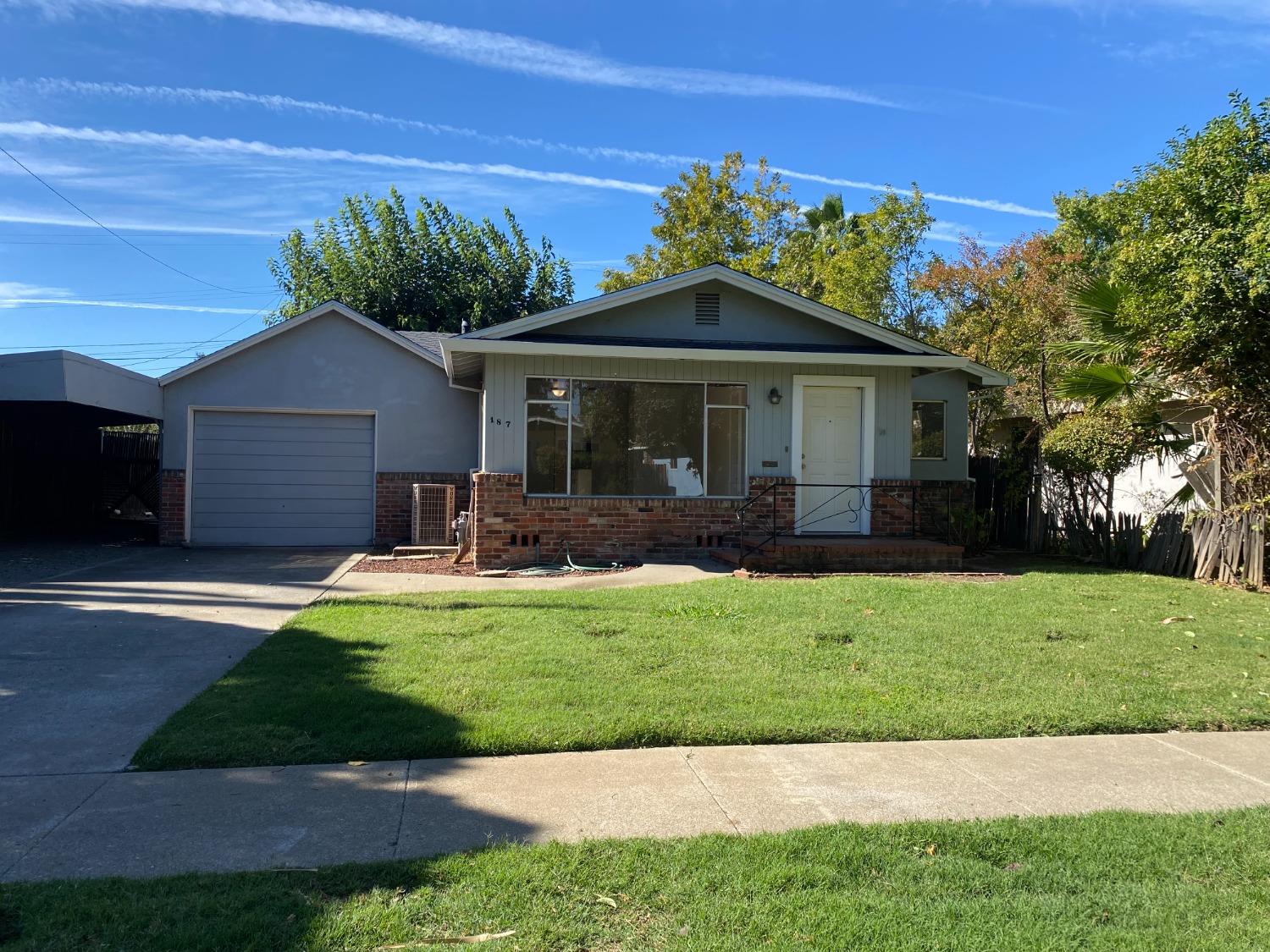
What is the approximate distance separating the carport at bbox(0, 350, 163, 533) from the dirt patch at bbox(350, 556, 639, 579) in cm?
479

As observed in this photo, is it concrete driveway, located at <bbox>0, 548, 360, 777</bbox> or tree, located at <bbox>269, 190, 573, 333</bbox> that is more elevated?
tree, located at <bbox>269, 190, 573, 333</bbox>

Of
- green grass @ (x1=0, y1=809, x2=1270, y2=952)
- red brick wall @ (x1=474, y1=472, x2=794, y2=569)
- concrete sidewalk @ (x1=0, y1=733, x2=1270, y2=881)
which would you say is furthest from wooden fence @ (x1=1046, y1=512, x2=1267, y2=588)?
green grass @ (x1=0, y1=809, x2=1270, y2=952)

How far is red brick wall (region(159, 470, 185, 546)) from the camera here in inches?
644

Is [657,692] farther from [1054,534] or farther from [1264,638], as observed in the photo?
[1054,534]

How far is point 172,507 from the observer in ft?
53.8

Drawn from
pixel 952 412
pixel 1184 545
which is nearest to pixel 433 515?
pixel 952 412

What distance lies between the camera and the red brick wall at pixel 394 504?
17.0 metres

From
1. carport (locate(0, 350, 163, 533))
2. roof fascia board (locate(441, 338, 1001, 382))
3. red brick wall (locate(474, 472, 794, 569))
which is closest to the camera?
roof fascia board (locate(441, 338, 1001, 382))

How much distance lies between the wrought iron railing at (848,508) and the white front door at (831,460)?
13mm

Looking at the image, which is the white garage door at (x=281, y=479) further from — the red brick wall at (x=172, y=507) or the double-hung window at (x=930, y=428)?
the double-hung window at (x=930, y=428)

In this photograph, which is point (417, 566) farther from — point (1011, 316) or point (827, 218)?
point (827, 218)

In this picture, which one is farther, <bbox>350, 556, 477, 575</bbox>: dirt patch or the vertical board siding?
the vertical board siding

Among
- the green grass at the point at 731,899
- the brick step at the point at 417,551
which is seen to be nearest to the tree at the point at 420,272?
the brick step at the point at 417,551

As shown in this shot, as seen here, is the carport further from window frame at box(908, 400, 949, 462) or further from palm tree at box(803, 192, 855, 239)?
palm tree at box(803, 192, 855, 239)
